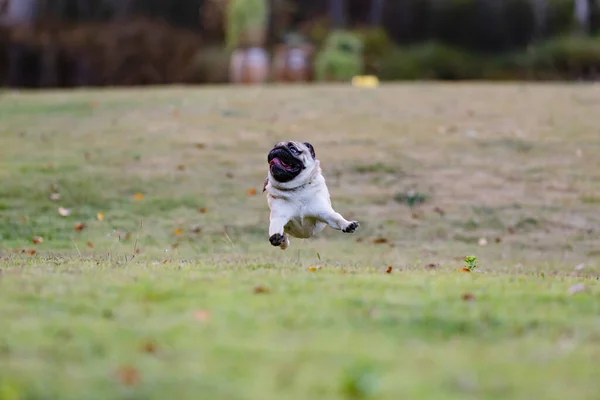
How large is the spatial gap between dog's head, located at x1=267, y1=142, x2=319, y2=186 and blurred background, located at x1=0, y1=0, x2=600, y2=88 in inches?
846

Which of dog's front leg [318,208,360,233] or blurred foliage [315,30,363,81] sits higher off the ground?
dog's front leg [318,208,360,233]

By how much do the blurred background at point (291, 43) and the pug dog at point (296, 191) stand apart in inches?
841

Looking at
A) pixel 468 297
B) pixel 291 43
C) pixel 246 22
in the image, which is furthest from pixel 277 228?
pixel 291 43

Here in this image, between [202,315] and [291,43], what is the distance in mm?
29788

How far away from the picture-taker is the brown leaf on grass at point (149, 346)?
4535 millimetres

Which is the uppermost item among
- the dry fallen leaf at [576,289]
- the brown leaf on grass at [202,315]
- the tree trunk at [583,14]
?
the brown leaf on grass at [202,315]

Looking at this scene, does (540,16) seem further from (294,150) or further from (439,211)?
(294,150)

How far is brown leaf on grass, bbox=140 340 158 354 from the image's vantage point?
14.9 feet

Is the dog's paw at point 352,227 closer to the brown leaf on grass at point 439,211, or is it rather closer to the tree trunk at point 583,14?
the brown leaf on grass at point 439,211

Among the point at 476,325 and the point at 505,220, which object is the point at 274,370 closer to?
the point at 476,325

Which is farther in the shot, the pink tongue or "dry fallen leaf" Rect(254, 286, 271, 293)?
the pink tongue

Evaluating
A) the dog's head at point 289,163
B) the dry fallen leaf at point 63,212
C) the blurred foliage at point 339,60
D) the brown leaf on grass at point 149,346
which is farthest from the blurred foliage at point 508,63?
the brown leaf on grass at point 149,346

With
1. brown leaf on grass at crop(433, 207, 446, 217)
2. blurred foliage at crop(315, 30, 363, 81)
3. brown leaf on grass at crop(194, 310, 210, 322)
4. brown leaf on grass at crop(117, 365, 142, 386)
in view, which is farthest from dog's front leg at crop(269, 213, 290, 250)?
blurred foliage at crop(315, 30, 363, 81)

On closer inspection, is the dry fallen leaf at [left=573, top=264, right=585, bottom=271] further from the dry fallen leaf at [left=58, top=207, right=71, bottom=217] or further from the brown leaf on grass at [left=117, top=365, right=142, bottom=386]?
the brown leaf on grass at [left=117, top=365, right=142, bottom=386]
